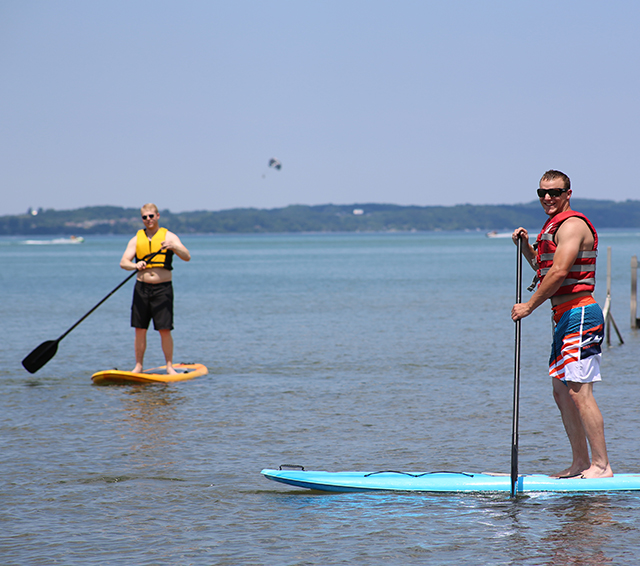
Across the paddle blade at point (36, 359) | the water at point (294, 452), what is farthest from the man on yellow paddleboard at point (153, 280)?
the paddle blade at point (36, 359)

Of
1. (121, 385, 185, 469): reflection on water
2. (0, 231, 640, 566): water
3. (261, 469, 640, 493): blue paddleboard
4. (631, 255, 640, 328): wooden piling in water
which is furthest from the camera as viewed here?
(631, 255, 640, 328): wooden piling in water

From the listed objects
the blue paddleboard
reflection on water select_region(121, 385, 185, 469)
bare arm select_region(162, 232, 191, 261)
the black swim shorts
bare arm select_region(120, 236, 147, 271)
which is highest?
bare arm select_region(162, 232, 191, 261)

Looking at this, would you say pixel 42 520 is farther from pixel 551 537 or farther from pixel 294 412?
pixel 294 412

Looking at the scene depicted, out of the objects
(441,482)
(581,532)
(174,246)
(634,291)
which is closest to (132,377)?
(174,246)

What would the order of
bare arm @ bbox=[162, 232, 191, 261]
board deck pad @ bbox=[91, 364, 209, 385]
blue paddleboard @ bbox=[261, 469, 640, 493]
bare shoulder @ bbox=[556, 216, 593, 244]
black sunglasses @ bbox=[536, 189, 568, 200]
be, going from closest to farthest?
1. bare shoulder @ bbox=[556, 216, 593, 244]
2. black sunglasses @ bbox=[536, 189, 568, 200]
3. blue paddleboard @ bbox=[261, 469, 640, 493]
4. bare arm @ bbox=[162, 232, 191, 261]
5. board deck pad @ bbox=[91, 364, 209, 385]

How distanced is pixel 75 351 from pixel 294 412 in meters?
7.48

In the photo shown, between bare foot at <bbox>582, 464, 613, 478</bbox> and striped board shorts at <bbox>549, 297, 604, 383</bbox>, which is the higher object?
striped board shorts at <bbox>549, 297, 604, 383</bbox>

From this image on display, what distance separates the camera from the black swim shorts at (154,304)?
10695 mm

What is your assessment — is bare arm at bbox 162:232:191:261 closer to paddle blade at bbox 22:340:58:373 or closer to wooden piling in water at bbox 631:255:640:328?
paddle blade at bbox 22:340:58:373

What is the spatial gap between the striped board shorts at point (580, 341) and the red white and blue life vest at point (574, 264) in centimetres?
10

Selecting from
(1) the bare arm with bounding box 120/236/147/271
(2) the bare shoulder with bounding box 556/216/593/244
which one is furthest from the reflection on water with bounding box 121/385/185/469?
(2) the bare shoulder with bounding box 556/216/593/244

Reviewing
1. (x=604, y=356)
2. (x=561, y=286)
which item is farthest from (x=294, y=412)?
(x=604, y=356)

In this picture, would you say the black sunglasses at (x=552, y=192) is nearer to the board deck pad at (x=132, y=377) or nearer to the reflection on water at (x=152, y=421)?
the reflection on water at (x=152, y=421)

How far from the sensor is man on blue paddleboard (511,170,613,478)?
5.43 metres
